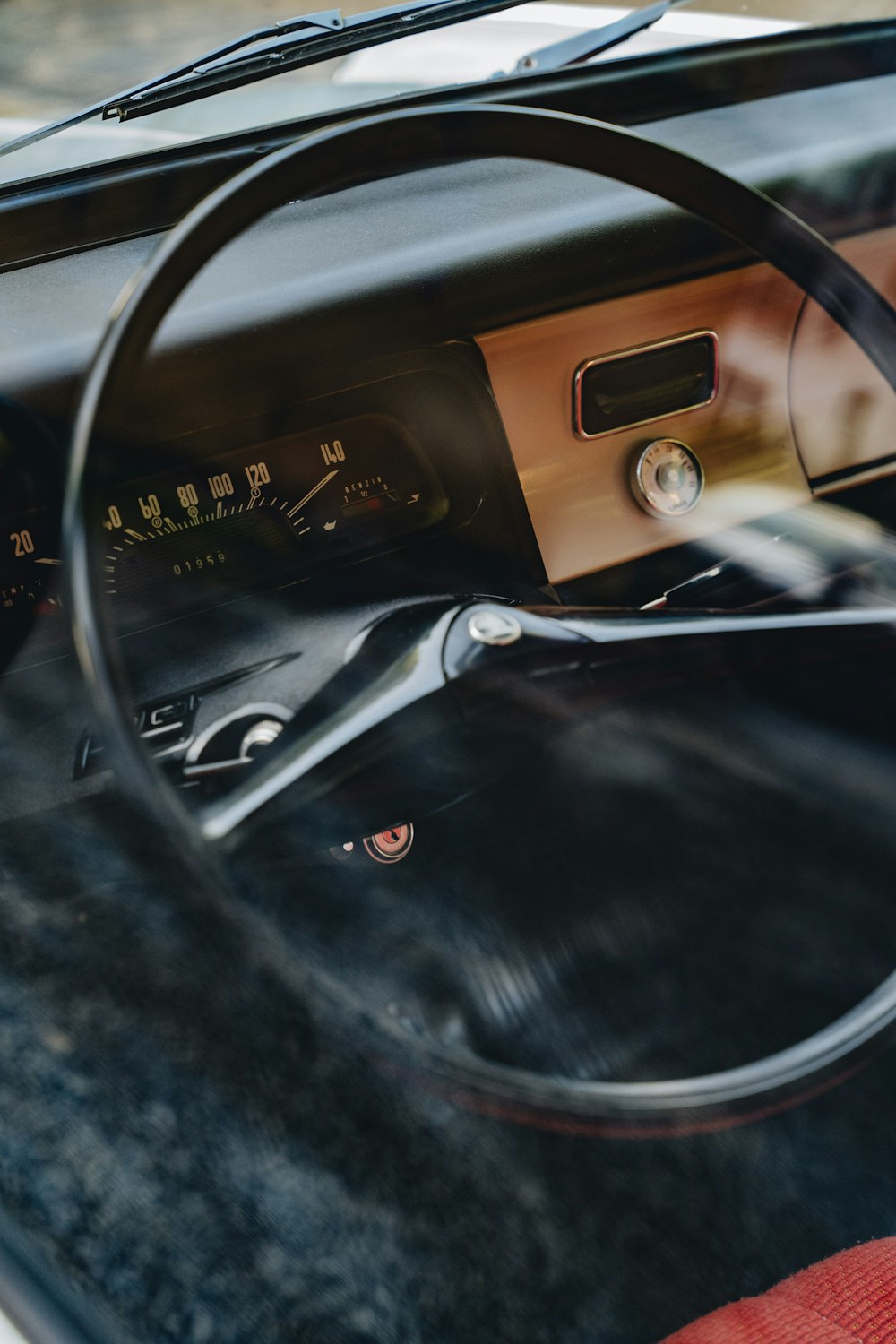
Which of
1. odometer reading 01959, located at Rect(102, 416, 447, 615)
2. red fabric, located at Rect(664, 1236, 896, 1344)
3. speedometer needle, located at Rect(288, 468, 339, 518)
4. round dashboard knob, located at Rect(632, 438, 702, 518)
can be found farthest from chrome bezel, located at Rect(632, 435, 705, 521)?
red fabric, located at Rect(664, 1236, 896, 1344)

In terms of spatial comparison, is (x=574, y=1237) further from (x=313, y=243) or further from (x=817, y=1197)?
(x=313, y=243)

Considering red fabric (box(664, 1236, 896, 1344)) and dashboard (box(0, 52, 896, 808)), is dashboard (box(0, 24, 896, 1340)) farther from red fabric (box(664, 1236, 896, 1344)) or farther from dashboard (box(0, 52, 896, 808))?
red fabric (box(664, 1236, 896, 1344))

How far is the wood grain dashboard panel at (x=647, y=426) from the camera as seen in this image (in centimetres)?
114

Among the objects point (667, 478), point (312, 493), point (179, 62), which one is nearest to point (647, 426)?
point (667, 478)

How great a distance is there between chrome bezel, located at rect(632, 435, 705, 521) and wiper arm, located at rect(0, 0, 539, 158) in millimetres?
548

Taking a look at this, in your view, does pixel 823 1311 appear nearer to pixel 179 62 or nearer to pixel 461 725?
pixel 461 725

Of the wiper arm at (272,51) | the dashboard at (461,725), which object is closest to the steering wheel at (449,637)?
the dashboard at (461,725)

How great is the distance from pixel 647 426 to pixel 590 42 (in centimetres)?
53

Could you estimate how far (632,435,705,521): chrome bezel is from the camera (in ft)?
4.03

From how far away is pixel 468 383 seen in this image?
3.62ft

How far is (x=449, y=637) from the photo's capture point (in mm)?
865

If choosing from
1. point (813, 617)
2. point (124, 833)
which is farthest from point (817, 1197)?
point (124, 833)

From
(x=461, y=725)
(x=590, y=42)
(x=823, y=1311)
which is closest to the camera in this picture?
(x=823, y=1311)

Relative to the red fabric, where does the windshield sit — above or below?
above
